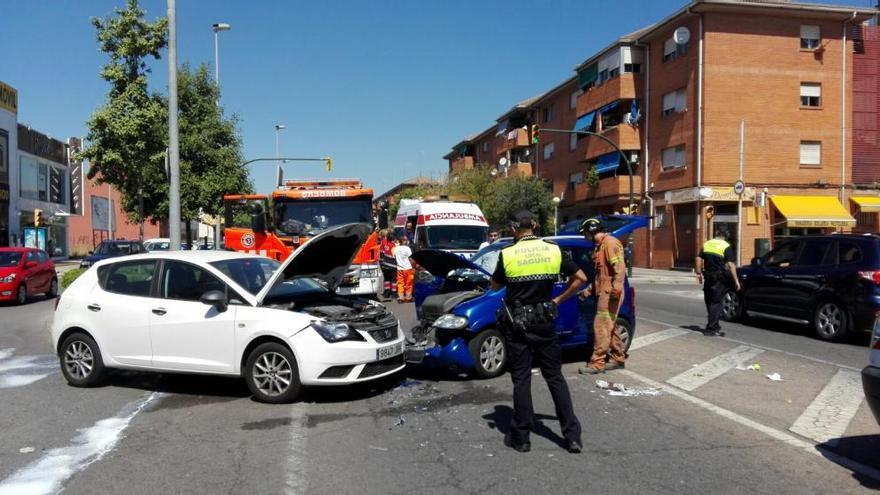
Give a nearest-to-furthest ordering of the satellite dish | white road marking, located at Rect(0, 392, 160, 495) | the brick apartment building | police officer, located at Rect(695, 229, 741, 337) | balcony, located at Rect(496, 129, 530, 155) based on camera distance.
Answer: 1. white road marking, located at Rect(0, 392, 160, 495)
2. police officer, located at Rect(695, 229, 741, 337)
3. the brick apartment building
4. the satellite dish
5. balcony, located at Rect(496, 129, 530, 155)

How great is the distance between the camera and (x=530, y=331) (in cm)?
513

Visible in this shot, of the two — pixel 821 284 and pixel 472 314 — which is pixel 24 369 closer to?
pixel 472 314

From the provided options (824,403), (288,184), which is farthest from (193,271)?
(288,184)

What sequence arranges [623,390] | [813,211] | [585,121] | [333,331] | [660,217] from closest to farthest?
[333,331] < [623,390] < [813,211] < [660,217] < [585,121]

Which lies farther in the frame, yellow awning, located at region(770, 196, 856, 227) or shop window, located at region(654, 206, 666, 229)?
shop window, located at region(654, 206, 666, 229)

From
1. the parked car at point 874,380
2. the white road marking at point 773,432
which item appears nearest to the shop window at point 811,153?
the white road marking at point 773,432

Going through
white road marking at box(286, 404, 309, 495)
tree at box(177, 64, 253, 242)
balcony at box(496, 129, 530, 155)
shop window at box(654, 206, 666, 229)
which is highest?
balcony at box(496, 129, 530, 155)

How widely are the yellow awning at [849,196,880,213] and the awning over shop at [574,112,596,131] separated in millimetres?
14482

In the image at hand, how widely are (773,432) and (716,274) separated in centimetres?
522

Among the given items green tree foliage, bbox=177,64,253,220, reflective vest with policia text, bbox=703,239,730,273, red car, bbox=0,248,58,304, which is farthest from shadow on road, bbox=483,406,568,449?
green tree foliage, bbox=177,64,253,220

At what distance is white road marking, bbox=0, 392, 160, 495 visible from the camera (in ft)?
15.3

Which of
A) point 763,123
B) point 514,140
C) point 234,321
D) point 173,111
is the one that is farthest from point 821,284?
point 514,140

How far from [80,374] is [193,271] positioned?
1.83 meters

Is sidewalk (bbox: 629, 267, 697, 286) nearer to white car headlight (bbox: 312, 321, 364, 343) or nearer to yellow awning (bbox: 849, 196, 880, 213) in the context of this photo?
yellow awning (bbox: 849, 196, 880, 213)
